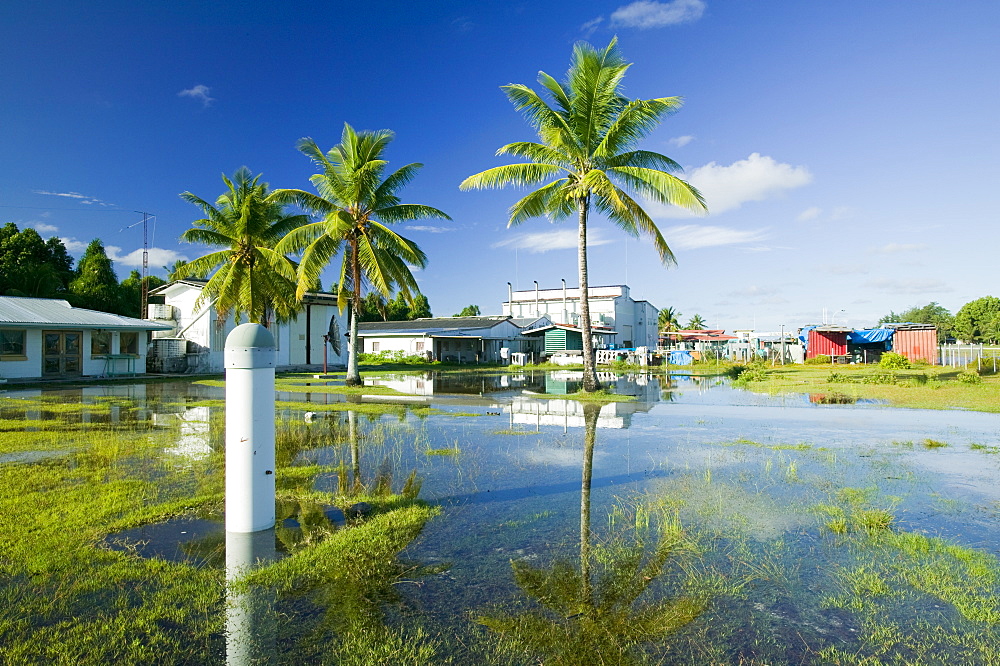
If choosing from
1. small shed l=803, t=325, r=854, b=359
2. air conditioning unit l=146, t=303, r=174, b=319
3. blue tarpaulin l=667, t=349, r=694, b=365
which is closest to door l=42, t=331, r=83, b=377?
air conditioning unit l=146, t=303, r=174, b=319

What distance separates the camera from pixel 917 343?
38844 mm

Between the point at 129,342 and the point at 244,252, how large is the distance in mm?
7600

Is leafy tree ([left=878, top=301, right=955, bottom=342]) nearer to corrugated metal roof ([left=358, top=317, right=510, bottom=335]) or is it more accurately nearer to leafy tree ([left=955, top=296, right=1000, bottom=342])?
leafy tree ([left=955, top=296, right=1000, bottom=342])

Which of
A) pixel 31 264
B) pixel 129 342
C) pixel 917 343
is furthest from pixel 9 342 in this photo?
pixel 917 343

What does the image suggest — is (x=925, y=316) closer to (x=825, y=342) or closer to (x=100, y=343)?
(x=825, y=342)

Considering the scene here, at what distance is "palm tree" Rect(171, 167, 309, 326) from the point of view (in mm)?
25359

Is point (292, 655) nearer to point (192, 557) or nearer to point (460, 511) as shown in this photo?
point (192, 557)

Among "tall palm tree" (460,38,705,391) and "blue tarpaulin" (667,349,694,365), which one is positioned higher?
"tall palm tree" (460,38,705,391)

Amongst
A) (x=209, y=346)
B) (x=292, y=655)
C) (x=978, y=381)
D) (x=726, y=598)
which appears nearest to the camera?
(x=292, y=655)

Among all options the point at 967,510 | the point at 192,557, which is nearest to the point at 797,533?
the point at 967,510

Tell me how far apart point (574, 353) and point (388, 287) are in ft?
73.7

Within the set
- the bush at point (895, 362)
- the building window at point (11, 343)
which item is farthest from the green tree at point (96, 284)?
the bush at point (895, 362)

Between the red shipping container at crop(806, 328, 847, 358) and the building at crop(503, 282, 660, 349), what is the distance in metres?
18.9

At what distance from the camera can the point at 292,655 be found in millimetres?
2848
